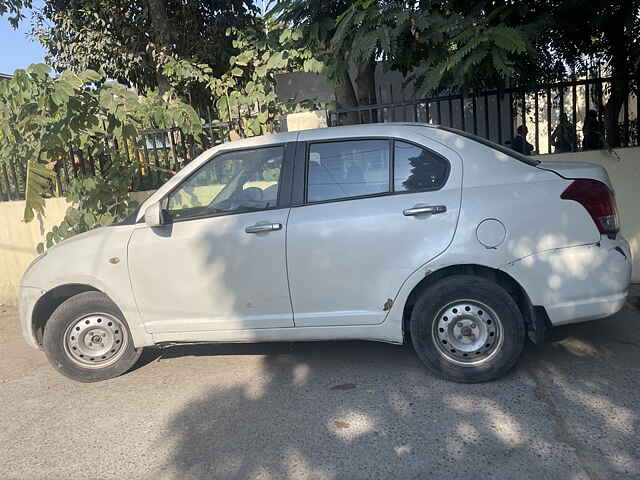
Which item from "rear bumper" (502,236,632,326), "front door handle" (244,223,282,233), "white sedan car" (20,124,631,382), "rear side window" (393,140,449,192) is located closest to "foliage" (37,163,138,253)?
"white sedan car" (20,124,631,382)

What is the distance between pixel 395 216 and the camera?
3918 mm

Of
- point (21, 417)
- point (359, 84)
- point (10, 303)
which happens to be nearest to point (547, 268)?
point (21, 417)

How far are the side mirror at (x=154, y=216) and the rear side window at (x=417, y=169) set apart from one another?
5.46ft

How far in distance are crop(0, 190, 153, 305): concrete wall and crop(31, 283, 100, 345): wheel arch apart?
325cm

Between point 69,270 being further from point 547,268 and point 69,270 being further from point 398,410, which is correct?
point 547,268

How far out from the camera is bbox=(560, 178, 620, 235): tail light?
3.78 meters

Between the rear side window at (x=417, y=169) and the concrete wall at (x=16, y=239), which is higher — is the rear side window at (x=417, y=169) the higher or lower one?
the higher one

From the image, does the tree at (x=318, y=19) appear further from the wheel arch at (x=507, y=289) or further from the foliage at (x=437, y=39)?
the wheel arch at (x=507, y=289)

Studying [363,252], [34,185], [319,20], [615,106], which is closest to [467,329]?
[363,252]

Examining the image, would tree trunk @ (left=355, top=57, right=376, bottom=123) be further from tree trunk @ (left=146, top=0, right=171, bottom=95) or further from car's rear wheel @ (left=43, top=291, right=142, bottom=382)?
tree trunk @ (left=146, top=0, right=171, bottom=95)

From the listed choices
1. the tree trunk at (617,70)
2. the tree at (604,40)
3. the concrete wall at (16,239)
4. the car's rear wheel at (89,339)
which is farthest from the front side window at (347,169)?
the concrete wall at (16,239)

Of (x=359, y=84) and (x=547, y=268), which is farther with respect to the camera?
(x=359, y=84)

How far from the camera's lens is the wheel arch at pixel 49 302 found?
459 centimetres

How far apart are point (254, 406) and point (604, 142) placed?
4.60 meters
